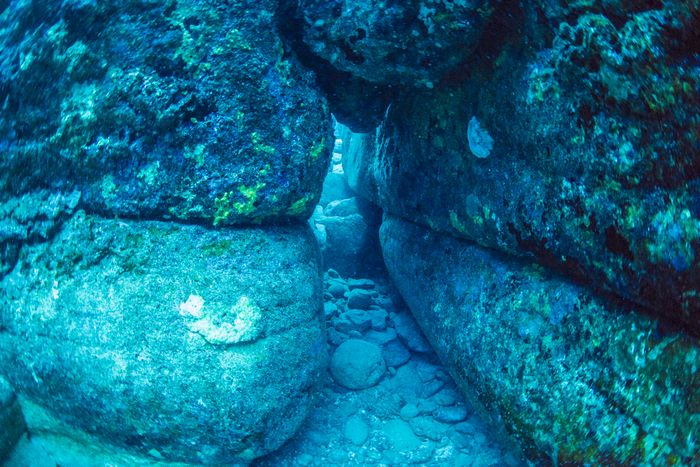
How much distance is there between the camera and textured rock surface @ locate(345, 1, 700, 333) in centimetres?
131

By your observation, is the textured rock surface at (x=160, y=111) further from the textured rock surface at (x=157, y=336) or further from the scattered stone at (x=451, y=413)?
the scattered stone at (x=451, y=413)

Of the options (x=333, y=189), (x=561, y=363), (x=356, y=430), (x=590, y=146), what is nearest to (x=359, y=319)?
(x=356, y=430)

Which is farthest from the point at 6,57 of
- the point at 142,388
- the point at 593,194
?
the point at 593,194

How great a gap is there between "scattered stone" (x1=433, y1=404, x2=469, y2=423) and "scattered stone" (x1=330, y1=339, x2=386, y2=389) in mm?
440

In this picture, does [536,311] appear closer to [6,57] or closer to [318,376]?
[318,376]

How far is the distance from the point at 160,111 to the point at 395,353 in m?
2.23

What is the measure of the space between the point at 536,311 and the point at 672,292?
68cm

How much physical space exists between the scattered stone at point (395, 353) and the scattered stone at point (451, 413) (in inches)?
18.7

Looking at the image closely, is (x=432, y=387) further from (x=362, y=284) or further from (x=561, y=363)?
(x=362, y=284)

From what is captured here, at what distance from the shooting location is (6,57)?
2.31 m

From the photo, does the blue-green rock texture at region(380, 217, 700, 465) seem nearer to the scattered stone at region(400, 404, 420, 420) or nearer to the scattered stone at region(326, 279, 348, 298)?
the scattered stone at region(400, 404, 420, 420)

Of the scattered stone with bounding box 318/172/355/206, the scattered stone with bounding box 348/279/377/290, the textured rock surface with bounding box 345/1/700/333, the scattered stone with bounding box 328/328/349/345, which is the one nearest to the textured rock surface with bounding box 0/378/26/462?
the scattered stone with bounding box 328/328/349/345

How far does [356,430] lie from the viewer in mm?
2668

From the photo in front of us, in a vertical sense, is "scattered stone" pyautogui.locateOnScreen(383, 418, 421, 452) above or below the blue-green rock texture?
below
